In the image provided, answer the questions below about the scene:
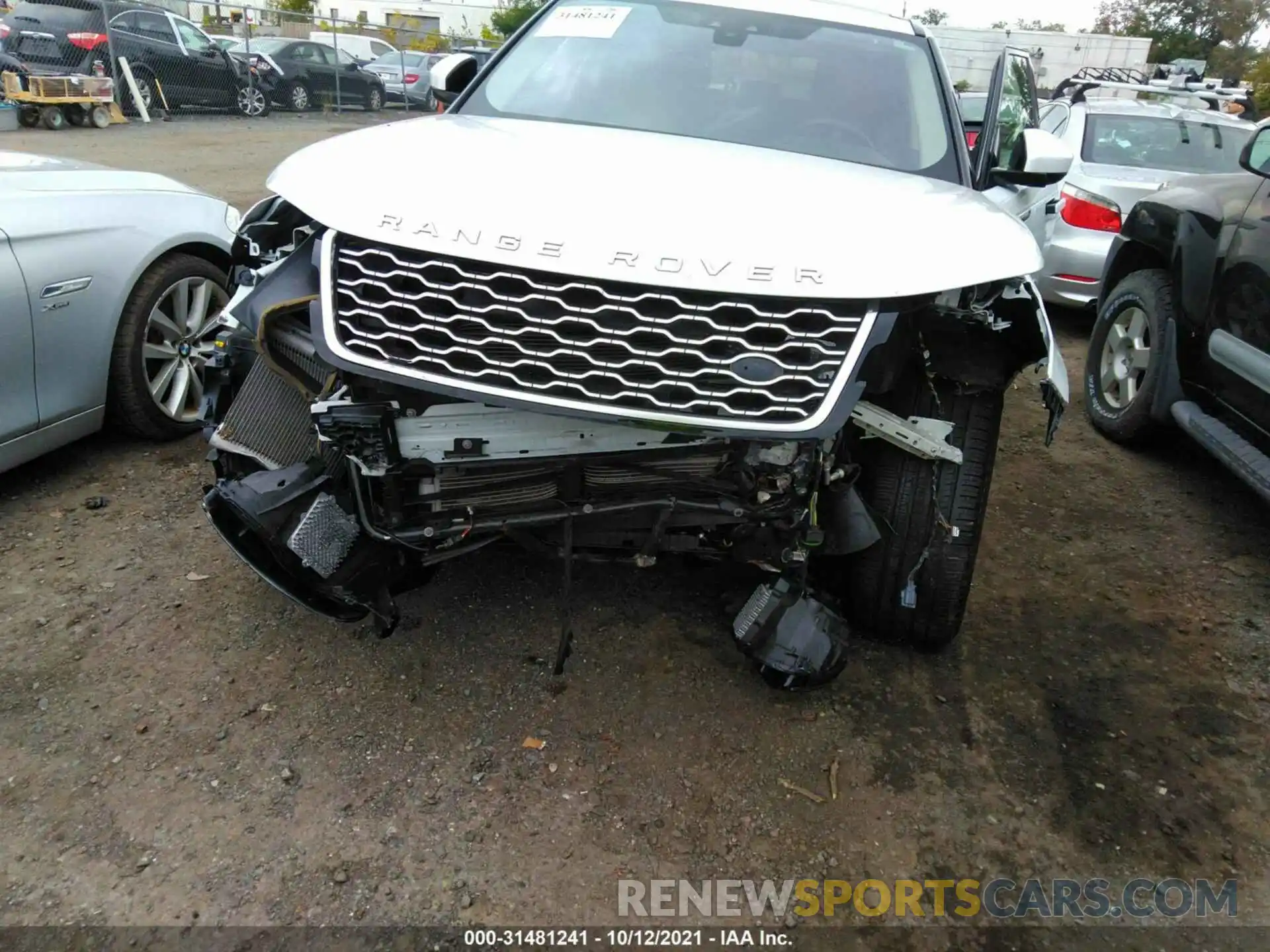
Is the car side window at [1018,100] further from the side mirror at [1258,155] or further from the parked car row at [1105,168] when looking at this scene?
the side mirror at [1258,155]

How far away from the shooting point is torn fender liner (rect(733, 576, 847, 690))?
101 inches

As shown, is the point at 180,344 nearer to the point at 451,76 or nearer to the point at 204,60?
the point at 451,76

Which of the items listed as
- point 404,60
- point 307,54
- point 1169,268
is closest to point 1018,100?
point 1169,268

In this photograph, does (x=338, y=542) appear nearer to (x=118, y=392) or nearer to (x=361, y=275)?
(x=361, y=275)

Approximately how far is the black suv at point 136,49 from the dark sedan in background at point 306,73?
0.81 m

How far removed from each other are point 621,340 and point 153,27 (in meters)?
17.0

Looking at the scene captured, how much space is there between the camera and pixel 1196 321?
395cm

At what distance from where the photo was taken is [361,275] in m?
2.17

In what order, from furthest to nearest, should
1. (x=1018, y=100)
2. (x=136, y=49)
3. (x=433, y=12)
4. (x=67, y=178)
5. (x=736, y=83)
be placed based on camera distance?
(x=433, y=12), (x=136, y=49), (x=1018, y=100), (x=67, y=178), (x=736, y=83)

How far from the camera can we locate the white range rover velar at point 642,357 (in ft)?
6.68

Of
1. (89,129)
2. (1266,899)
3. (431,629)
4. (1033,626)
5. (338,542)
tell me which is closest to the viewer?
(1266,899)

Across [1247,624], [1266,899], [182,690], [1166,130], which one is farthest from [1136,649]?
[1166,130]

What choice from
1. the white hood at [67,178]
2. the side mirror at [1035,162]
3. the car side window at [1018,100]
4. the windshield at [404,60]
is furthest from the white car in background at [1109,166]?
the windshield at [404,60]

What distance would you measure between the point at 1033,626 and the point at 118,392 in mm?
3617
